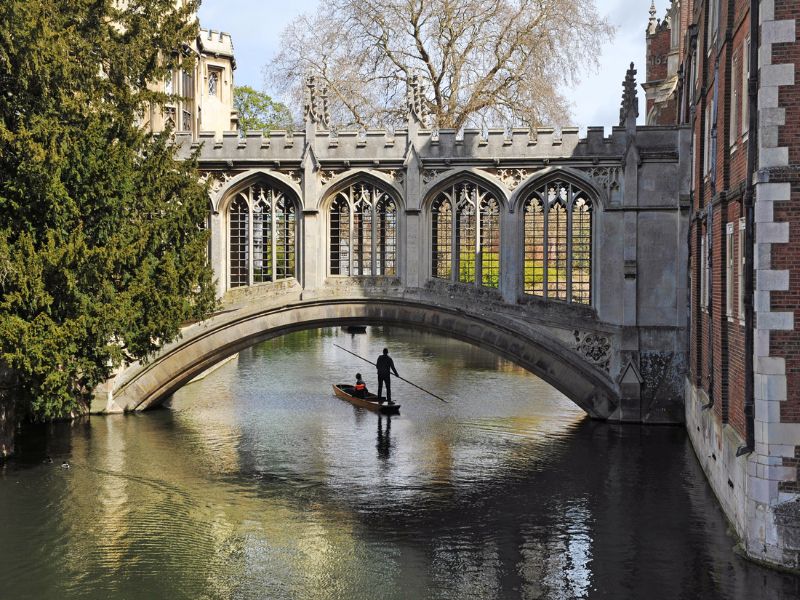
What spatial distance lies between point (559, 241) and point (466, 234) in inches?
75.1

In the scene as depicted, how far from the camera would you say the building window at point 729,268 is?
41.7 ft

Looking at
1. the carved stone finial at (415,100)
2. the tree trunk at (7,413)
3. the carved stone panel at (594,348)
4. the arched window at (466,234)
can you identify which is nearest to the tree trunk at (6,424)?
the tree trunk at (7,413)

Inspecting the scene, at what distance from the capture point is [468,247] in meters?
20.9

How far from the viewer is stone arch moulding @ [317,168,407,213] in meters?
20.6

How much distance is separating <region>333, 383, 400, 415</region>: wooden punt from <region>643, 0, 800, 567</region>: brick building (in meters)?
9.45

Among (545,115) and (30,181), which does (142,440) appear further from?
(545,115)

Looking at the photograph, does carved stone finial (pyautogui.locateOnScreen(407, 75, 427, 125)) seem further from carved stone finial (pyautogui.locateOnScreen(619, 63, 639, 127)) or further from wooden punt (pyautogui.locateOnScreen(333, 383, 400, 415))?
wooden punt (pyautogui.locateOnScreen(333, 383, 400, 415))

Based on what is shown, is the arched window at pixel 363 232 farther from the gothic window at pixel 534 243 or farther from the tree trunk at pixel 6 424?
the tree trunk at pixel 6 424

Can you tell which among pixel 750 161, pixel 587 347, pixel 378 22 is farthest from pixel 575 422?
pixel 378 22

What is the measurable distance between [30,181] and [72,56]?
7.15ft

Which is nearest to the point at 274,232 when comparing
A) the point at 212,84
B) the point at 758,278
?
the point at 758,278

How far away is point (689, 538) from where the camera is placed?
41.0 ft

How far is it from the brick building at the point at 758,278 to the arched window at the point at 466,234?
7035mm

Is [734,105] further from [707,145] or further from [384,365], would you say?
[384,365]
